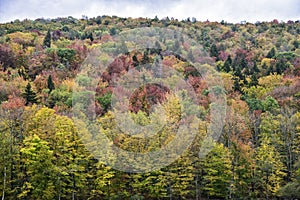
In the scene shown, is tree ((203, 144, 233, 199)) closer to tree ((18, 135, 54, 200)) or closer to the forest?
the forest

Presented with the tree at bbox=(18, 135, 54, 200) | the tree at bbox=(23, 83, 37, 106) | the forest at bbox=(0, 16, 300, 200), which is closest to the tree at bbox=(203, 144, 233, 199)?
the forest at bbox=(0, 16, 300, 200)

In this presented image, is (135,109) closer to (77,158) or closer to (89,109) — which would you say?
(89,109)

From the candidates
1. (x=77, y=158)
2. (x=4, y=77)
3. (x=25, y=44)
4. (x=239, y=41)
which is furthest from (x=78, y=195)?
(x=239, y=41)

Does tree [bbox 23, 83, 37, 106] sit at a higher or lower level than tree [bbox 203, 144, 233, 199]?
higher

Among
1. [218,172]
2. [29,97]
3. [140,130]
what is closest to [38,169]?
[140,130]

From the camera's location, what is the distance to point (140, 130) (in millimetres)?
36781

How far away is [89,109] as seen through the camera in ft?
157

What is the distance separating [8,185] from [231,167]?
17.0 metres

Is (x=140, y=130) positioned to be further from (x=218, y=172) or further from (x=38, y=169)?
(x=38, y=169)

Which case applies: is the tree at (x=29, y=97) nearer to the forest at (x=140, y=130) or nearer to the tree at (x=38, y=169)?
the forest at (x=140, y=130)

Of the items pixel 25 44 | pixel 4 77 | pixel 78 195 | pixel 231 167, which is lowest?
pixel 78 195

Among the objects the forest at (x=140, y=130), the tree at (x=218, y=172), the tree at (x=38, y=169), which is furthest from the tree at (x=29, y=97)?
the tree at (x=218, y=172)

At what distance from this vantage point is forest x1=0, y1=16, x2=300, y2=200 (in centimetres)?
3303

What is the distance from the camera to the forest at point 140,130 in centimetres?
3303
